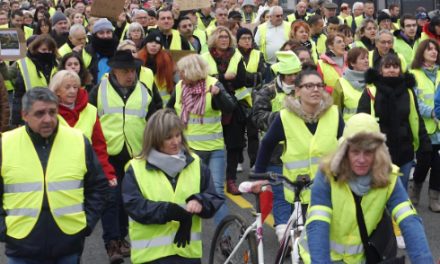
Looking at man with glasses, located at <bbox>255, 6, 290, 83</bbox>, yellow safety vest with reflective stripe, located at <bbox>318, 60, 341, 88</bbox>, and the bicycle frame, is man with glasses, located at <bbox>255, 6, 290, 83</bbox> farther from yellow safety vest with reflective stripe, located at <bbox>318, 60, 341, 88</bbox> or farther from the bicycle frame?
the bicycle frame

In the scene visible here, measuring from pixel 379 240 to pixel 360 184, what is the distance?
0.34 m

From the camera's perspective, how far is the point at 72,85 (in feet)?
23.6

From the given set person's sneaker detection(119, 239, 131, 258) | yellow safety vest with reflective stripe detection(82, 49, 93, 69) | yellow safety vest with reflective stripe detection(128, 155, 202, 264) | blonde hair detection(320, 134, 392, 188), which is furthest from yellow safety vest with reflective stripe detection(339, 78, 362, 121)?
blonde hair detection(320, 134, 392, 188)

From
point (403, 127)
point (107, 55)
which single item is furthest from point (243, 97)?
point (403, 127)

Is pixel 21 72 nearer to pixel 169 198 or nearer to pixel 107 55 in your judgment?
pixel 107 55

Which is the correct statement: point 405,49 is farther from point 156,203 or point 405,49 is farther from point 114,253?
point 156,203

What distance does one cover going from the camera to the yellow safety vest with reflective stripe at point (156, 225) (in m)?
5.35

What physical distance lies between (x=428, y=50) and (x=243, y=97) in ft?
6.67

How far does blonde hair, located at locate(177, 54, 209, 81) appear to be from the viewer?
26.6 feet

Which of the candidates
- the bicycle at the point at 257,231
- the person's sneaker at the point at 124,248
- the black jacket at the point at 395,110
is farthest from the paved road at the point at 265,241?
the bicycle at the point at 257,231

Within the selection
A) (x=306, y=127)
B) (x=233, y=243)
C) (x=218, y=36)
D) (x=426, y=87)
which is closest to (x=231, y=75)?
(x=218, y=36)

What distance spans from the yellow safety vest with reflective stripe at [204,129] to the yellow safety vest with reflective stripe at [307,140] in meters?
1.83

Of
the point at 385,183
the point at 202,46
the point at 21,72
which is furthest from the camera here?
the point at 202,46

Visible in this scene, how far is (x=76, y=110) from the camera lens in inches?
285
